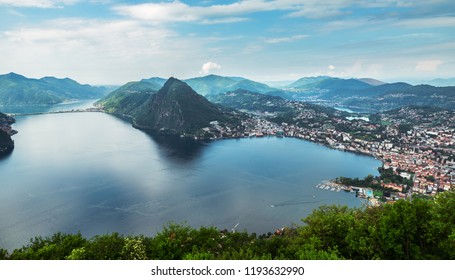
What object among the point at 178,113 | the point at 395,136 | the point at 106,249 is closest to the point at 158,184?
the point at 106,249

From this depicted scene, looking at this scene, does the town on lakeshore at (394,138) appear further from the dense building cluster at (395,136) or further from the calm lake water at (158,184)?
the calm lake water at (158,184)

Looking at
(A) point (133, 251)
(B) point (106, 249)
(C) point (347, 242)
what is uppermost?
(C) point (347, 242)

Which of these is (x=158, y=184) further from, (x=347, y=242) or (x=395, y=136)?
(x=395, y=136)

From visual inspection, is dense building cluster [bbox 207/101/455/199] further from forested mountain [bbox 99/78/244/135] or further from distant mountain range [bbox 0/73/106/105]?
distant mountain range [bbox 0/73/106/105]

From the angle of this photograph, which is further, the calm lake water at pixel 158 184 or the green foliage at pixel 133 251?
the calm lake water at pixel 158 184

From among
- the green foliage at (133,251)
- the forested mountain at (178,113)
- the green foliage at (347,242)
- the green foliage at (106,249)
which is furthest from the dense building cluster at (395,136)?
the green foliage at (106,249)

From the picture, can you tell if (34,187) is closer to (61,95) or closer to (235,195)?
(235,195)

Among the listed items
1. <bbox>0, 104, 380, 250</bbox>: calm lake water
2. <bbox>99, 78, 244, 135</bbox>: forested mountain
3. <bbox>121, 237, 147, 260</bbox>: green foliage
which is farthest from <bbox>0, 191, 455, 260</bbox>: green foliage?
<bbox>99, 78, 244, 135</bbox>: forested mountain

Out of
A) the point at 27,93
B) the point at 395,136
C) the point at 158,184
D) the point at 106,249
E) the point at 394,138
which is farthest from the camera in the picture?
the point at 27,93

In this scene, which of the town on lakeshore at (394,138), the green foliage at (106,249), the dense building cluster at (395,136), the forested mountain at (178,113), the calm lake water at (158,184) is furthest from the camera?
the forested mountain at (178,113)
